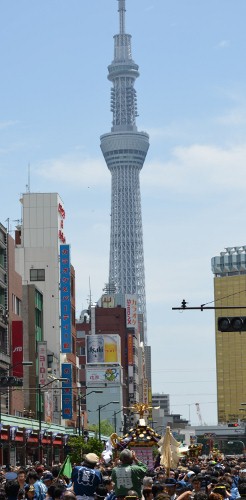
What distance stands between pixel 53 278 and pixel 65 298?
2428mm

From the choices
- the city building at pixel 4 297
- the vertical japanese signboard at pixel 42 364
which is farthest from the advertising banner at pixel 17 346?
the vertical japanese signboard at pixel 42 364

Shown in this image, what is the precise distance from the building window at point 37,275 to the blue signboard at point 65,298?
231 centimetres

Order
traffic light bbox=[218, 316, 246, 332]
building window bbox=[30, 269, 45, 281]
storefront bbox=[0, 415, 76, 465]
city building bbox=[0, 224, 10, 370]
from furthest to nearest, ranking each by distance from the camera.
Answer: building window bbox=[30, 269, 45, 281] < city building bbox=[0, 224, 10, 370] < storefront bbox=[0, 415, 76, 465] < traffic light bbox=[218, 316, 246, 332]

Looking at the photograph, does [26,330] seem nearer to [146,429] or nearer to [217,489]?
[146,429]

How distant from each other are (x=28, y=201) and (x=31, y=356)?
1228 inches

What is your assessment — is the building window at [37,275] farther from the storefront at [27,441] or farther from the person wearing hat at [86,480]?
the person wearing hat at [86,480]

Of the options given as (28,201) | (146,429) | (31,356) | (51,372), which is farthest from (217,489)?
(28,201)

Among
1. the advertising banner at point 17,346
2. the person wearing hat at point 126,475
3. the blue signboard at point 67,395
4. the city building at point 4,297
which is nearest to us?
the person wearing hat at point 126,475

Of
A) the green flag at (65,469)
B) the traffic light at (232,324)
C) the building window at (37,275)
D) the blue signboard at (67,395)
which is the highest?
the building window at (37,275)

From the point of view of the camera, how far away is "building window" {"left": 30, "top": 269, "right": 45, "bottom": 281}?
132m

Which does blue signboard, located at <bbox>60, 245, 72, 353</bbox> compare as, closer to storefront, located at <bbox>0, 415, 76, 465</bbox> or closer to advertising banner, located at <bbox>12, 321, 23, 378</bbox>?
storefront, located at <bbox>0, 415, 76, 465</bbox>

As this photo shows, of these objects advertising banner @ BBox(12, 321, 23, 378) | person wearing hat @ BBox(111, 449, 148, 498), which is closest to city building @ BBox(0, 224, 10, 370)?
advertising banner @ BBox(12, 321, 23, 378)

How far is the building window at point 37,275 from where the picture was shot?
13245 cm

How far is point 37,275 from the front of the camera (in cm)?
13300
